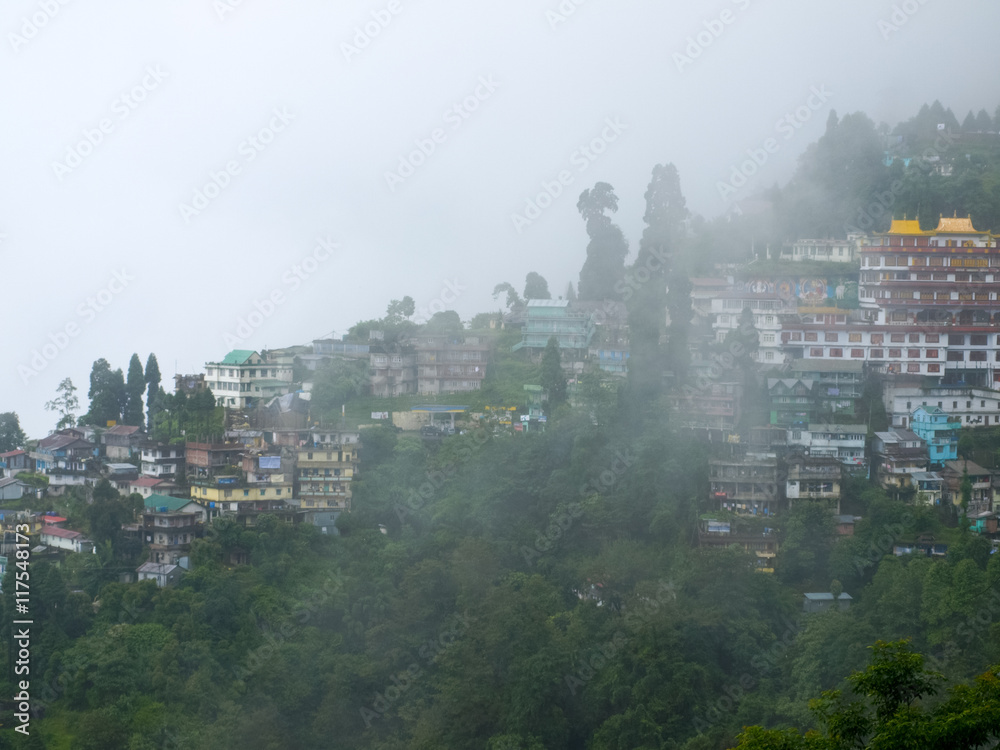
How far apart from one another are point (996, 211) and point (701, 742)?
1898 cm

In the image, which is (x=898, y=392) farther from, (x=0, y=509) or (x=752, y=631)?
(x=0, y=509)

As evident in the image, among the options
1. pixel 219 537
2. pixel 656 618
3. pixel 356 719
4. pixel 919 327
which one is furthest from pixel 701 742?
pixel 919 327

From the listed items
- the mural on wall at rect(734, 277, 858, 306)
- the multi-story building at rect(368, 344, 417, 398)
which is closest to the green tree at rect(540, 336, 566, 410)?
the multi-story building at rect(368, 344, 417, 398)

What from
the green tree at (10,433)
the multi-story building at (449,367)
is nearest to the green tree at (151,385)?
the green tree at (10,433)

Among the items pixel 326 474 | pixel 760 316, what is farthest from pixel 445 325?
pixel 760 316

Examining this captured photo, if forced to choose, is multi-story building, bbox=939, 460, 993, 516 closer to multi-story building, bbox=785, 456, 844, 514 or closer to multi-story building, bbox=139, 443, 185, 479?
multi-story building, bbox=785, 456, 844, 514

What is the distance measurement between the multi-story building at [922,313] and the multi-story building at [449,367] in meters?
8.29

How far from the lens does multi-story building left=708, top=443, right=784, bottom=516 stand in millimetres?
20516

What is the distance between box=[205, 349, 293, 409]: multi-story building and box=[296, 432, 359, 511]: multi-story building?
516 centimetres

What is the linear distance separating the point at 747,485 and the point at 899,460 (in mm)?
3088

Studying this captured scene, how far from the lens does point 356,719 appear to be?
60.2 ft

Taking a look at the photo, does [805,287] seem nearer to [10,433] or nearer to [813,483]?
[813,483]

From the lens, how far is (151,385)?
2766 centimetres

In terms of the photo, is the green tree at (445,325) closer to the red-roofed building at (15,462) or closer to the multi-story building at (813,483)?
the red-roofed building at (15,462)
